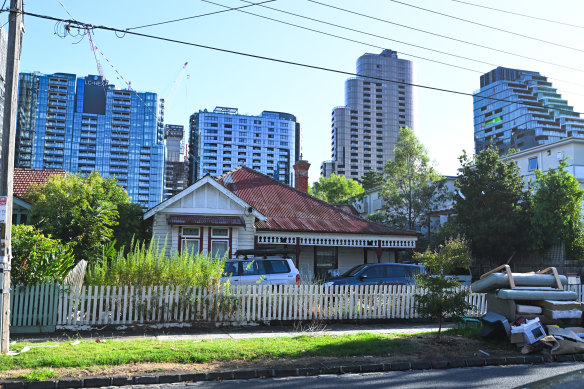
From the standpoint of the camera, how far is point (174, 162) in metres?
166

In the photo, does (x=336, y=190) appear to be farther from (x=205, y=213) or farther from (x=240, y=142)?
(x=240, y=142)

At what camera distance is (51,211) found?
17.0 m

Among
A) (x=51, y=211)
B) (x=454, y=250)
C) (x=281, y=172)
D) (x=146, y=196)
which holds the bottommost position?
(x=454, y=250)

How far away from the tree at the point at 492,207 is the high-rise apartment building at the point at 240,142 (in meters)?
133

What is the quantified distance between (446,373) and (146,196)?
473 ft

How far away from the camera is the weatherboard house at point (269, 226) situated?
68.9 feet

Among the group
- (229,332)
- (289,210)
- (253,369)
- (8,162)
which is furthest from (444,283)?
(289,210)

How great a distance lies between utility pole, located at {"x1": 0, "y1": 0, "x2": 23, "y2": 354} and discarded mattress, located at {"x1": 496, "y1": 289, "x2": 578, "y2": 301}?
9.76 metres

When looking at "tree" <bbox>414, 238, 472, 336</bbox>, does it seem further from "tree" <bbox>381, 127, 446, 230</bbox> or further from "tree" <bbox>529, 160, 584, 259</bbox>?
"tree" <bbox>381, 127, 446, 230</bbox>

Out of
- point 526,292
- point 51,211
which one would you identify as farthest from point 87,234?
point 526,292

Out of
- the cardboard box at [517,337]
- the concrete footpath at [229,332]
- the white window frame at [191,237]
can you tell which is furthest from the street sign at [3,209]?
the white window frame at [191,237]

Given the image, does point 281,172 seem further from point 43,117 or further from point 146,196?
point 43,117

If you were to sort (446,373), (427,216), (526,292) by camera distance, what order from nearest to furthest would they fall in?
(446,373) < (526,292) < (427,216)

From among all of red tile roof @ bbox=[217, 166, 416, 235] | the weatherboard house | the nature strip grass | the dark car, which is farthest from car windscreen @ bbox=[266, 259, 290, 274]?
red tile roof @ bbox=[217, 166, 416, 235]
